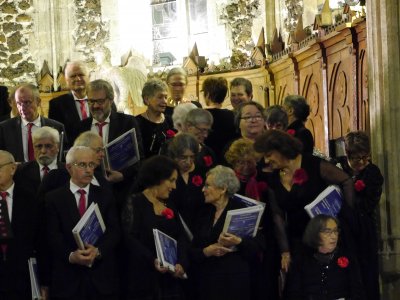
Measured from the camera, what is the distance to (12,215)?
543 cm

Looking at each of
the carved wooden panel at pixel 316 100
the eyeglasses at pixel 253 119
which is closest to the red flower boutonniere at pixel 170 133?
the eyeglasses at pixel 253 119

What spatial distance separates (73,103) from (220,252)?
1.87 meters

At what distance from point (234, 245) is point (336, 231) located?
1.82ft

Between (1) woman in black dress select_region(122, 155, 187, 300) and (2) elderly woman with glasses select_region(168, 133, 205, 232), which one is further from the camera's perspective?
(2) elderly woman with glasses select_region(168, 133, 205, 232)

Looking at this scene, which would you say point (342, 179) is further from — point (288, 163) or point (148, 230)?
point (148, 230)

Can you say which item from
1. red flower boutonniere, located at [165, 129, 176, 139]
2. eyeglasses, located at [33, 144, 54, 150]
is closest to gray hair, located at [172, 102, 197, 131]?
red flower boutonniere, located at [165, 129, 176, 139]

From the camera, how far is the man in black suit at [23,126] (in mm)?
6262

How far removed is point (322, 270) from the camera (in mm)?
5238

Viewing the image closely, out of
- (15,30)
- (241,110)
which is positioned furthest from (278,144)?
(15,30)

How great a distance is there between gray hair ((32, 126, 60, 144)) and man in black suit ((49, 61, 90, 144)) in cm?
88

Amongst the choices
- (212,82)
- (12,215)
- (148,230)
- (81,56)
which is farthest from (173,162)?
(81,56)

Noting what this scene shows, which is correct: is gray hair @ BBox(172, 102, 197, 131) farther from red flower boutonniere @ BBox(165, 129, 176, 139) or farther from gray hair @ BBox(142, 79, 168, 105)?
gray hair @ BBox(142, 79, 168, 105)

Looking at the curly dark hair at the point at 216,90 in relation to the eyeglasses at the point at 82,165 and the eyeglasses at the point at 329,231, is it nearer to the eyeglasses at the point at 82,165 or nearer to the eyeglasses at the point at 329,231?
the eyeglasses at the point at 82,165

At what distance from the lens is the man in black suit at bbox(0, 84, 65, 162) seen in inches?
247
